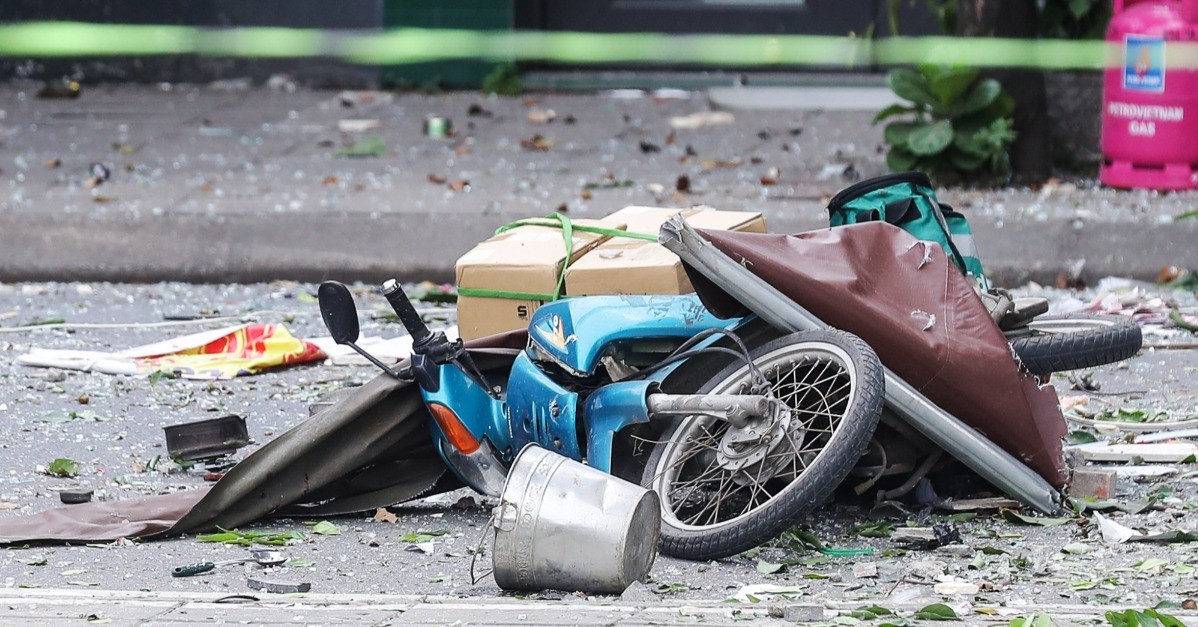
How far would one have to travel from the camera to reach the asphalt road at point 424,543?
3.74 meters

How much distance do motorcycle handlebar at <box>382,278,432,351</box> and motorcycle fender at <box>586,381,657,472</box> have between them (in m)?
0.54

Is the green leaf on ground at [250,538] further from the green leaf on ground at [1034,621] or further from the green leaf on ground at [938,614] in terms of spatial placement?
the green leaf on ground at [1034,621]

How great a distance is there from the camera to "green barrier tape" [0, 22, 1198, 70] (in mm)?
11312

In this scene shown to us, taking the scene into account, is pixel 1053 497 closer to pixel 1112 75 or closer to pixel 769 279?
pixel 769 279

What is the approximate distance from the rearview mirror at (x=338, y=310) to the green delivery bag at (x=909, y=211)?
1371mm

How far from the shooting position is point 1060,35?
8.95m

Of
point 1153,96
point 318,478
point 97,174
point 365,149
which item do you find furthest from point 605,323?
point 365,149

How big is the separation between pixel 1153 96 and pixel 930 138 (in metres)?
1.08

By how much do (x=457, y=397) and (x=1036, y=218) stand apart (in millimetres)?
4092

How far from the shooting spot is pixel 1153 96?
27.0ft

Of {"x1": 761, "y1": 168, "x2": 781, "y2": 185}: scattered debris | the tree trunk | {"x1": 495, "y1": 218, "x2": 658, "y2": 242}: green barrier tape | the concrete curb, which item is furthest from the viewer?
{"x1": 761, "y1": 168, "x2": 781, "y2": 185}: scattered debris

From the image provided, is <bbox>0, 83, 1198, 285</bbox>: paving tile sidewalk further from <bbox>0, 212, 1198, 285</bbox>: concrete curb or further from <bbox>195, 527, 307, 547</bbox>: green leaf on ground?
<bbox>195, 527, 307, 547</bbox>: green leaf on ground

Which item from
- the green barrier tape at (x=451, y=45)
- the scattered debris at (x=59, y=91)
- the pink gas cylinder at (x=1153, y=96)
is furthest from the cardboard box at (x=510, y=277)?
the scattered debris at (x=59, y=91)

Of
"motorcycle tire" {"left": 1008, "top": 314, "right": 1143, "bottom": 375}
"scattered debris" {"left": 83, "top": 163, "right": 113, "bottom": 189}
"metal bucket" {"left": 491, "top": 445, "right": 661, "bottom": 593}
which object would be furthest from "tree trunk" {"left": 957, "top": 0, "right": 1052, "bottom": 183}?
"metal bucket" {"left": 491, "top": 445, "right": 661, "bottom": 593}
